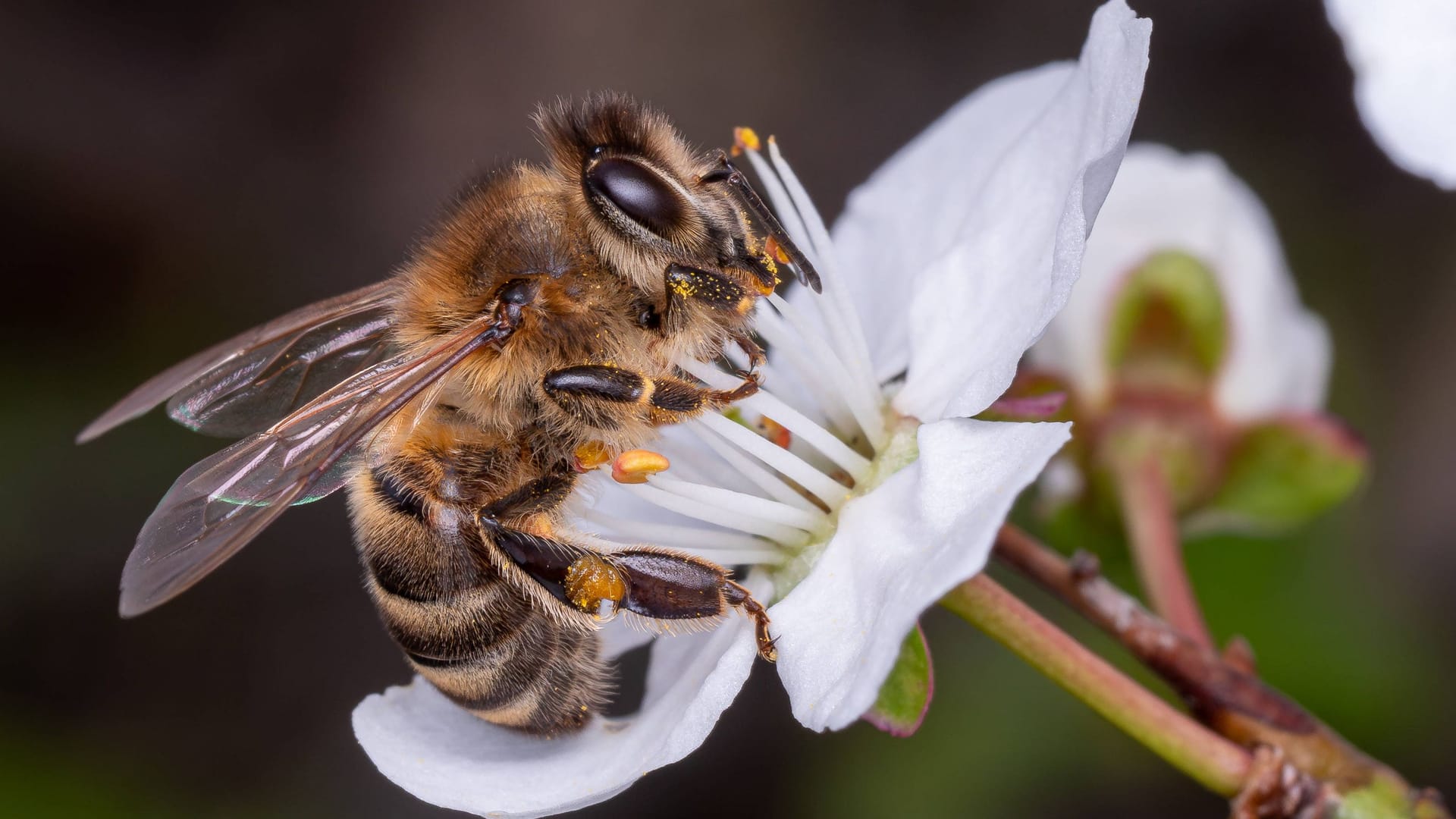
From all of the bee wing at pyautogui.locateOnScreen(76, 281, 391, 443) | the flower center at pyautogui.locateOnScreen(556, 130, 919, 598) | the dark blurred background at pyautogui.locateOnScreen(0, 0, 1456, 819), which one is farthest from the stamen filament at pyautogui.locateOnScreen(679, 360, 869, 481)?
the dark blurred background at pyautogui.locateOnScreen(0, 0, 1456, 819)

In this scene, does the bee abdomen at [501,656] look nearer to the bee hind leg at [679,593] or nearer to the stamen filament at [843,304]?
the bee hind leg at [679,593]

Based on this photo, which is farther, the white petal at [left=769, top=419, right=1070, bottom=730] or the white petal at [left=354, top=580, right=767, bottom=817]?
the white petal at [left=354, top=580, right=767, bottom=817]

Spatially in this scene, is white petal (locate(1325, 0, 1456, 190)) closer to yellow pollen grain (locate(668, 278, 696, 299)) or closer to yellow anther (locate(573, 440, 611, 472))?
yellow pollen grain (locate(668, 278, 696, 299))

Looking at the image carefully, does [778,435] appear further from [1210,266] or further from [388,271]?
[388,271]

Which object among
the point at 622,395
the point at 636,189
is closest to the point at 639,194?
the point at 636,189

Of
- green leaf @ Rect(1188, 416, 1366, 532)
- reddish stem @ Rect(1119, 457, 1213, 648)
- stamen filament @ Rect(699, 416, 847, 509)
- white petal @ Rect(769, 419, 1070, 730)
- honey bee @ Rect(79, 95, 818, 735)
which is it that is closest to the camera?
white petal @ Rect(769, 419, 1070, 730)
